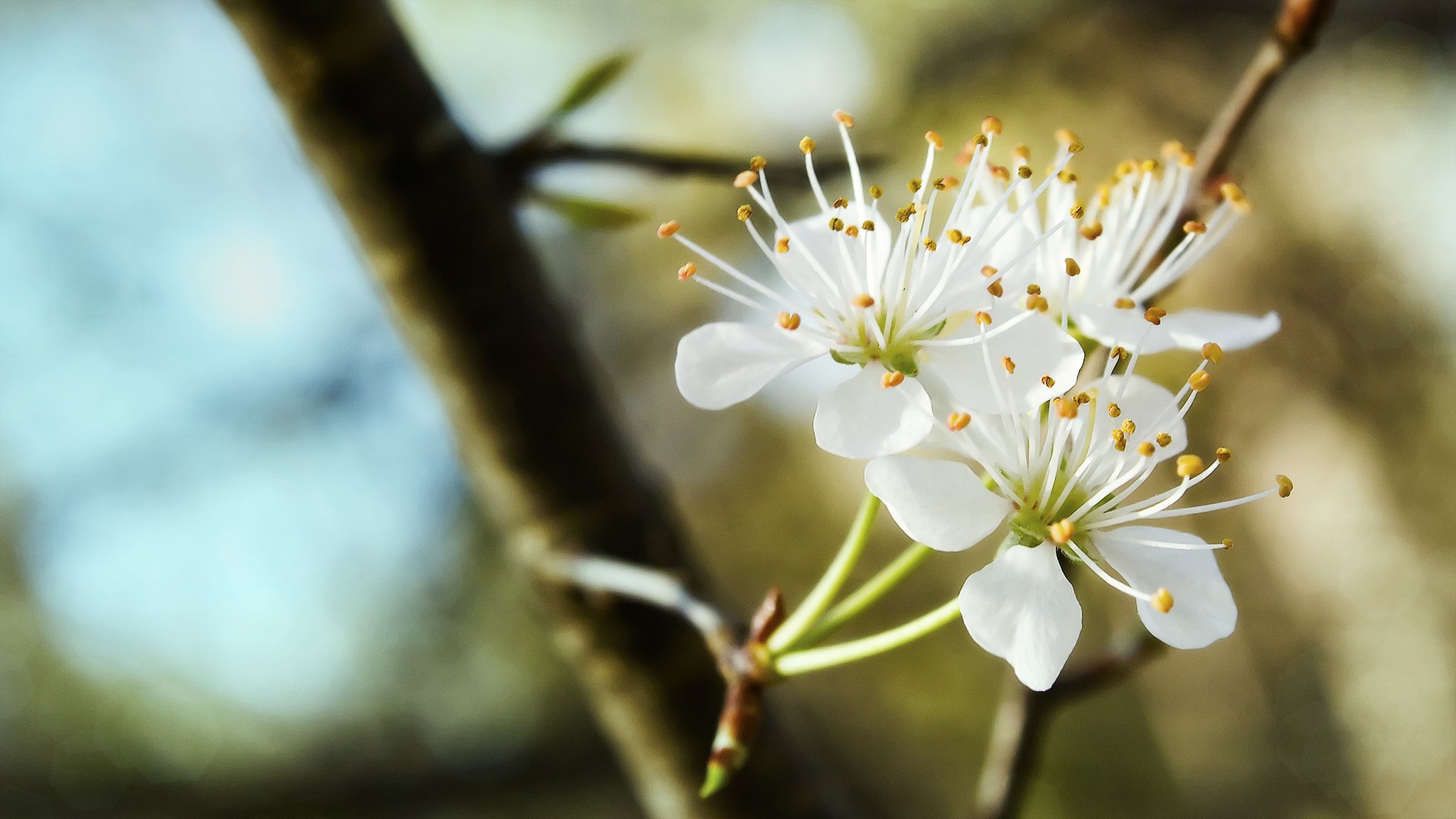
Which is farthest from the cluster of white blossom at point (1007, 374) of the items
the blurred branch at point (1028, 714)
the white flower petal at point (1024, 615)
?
the blurred branch at point (1028, 714)

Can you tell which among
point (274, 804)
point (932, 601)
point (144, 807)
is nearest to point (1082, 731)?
point (932, 601)

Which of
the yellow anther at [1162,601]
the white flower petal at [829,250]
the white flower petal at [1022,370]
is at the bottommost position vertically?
the yellow anther at [1162,601]

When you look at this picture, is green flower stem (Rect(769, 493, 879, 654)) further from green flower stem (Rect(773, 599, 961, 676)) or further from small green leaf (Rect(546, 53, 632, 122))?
small green leaf (Rect(546, 53, 632, 122))

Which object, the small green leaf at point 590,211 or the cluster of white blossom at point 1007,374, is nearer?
the cluster of white blossom at point 1007,374

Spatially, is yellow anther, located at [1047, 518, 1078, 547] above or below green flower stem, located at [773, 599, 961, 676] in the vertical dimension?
below

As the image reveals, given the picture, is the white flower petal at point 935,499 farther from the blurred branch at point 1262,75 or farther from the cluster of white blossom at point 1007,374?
the blurred branch at point 1262,75

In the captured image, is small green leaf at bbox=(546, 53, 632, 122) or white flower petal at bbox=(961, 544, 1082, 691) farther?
small green leaf at bbox=(546, 53, 632, 122)

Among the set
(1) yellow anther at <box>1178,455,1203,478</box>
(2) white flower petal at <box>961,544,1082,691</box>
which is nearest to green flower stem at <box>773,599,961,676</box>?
(2) white flower petal at <box>961,544,1082,691</box>
